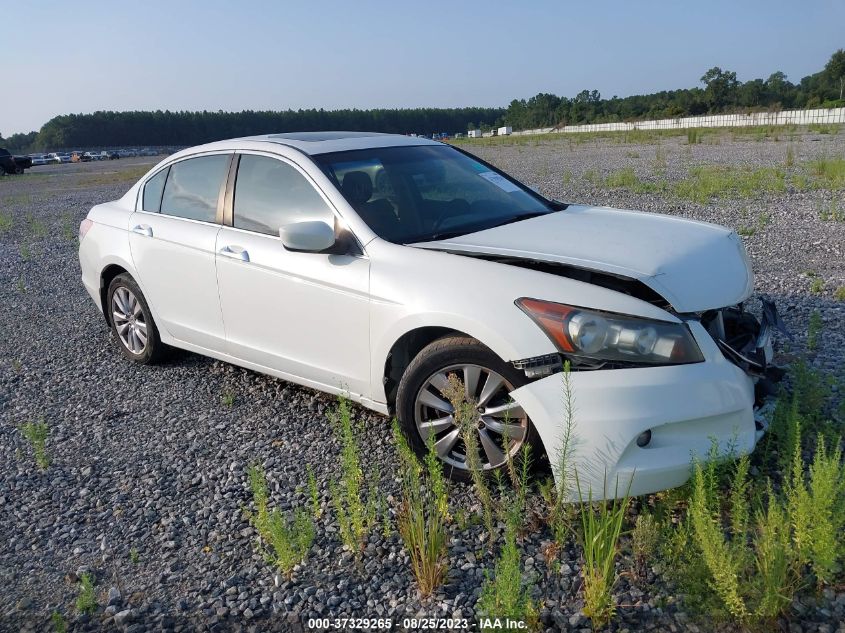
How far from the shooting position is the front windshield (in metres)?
4.14

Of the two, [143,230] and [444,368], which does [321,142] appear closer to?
[143,230]

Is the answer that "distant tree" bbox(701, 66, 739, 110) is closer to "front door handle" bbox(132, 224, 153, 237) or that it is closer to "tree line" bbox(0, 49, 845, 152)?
"tree line" bbox(0, 49, 845, 152)

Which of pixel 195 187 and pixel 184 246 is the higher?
pixel 195 187

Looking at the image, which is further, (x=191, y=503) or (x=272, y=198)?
(x=272, y=198)

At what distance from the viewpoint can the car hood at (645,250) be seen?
3.29m

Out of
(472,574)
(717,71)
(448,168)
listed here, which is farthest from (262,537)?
(717,71)

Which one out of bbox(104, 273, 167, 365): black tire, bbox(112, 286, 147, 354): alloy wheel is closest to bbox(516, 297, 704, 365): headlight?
bbox(104, 273, 167, 365): black tire

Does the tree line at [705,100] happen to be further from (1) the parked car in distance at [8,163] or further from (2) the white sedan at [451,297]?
(2) the white sedan at [451,297]

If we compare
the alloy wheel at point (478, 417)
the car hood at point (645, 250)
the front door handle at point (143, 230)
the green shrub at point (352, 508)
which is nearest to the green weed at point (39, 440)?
the front door handle at point (143, 230)

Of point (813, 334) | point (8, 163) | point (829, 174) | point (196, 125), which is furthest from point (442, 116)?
point (813, 334)

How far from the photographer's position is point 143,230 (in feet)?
17.5

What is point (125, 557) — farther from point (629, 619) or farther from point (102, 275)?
point (102, 275)

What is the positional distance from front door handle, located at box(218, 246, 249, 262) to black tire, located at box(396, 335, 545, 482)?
1.45 m

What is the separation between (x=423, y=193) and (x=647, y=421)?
2.15 metres
